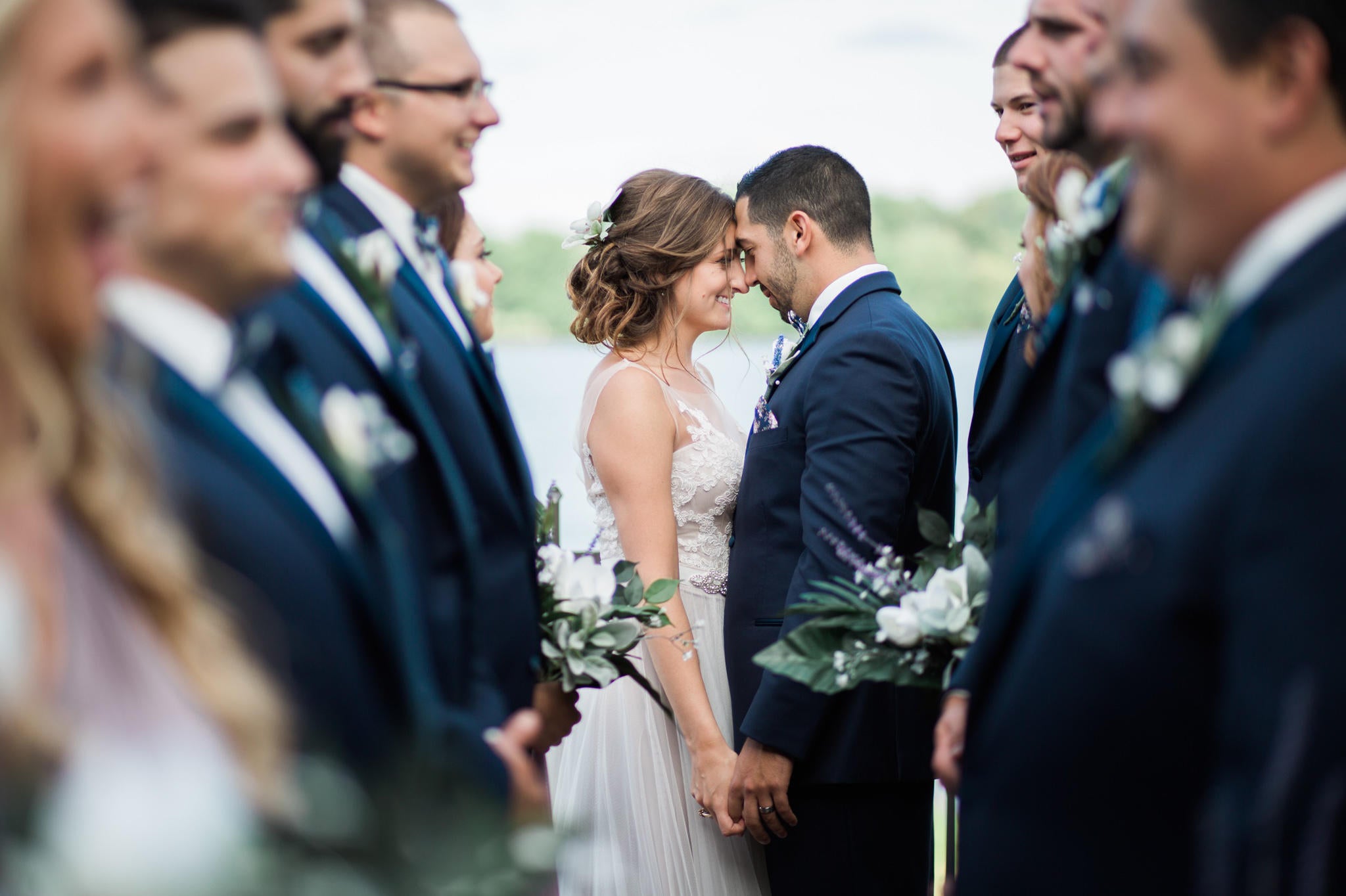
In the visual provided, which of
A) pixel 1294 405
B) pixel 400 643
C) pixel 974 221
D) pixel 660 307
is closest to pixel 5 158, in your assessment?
pixel 400 643

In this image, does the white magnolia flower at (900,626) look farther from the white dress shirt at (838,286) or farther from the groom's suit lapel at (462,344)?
the white dress shirt at (838,286)

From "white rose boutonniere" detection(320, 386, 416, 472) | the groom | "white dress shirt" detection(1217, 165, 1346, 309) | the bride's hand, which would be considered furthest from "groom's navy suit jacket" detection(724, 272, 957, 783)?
"white dress shirt" detection(1217, 165, 1346, 309)

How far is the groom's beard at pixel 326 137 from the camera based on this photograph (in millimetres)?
1536

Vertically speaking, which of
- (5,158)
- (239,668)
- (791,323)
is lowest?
(239,668)

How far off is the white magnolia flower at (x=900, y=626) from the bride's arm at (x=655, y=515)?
1.00m

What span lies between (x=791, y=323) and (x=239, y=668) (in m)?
2.92

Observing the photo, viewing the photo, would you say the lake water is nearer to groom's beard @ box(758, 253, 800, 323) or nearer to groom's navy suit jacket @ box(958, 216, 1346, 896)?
groom's beard @ box(758, 253, 800, 323)

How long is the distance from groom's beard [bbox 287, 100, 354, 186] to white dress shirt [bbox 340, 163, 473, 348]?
16 cm

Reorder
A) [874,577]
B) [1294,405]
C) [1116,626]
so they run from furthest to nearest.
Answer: [874,577] < [1116,626] < [1294,405]

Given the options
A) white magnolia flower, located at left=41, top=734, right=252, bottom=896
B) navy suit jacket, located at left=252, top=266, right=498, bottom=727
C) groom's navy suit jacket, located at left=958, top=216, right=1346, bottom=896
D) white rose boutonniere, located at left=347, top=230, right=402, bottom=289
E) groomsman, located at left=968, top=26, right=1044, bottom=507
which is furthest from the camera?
groomsman, located at left=968, top=26, right=1044, bottom=507

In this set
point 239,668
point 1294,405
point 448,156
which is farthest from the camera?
point 448,156

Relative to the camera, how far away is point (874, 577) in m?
2.53

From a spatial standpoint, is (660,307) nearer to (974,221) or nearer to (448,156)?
(448,156)

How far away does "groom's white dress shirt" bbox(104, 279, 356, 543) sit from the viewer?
109 cm
